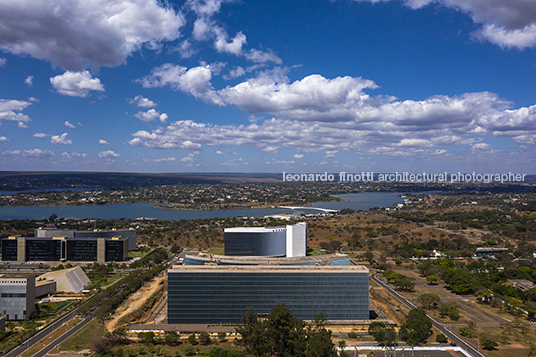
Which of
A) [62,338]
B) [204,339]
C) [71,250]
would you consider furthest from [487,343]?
[71,250]

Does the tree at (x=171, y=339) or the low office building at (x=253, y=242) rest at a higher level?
the low office building at (x=253, y=242)

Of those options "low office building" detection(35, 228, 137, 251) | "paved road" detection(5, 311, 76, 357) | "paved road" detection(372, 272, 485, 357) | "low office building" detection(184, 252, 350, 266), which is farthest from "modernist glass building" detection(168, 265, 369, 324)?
"low office building" detection(35, 228, 137, 251)

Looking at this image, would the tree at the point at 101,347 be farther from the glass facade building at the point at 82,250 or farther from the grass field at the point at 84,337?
the glass facade building at the point at 82,250

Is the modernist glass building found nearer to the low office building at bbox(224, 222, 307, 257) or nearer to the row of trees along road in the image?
the row of trees along road

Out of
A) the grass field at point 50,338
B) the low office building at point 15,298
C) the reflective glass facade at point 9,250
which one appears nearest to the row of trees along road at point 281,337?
the grass field at point 50,338

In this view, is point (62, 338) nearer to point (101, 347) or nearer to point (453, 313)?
point (101, 347)

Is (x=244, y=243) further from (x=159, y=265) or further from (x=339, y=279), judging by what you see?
(x=339, y=279)
